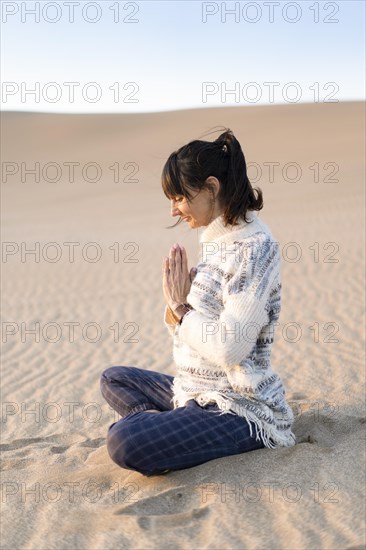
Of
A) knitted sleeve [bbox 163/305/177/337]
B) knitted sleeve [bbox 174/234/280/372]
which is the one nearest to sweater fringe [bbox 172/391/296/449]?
knitted sleeve [bbox 174/234/280/372]

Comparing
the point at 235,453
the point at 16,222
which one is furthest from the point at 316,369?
the point at 16,222

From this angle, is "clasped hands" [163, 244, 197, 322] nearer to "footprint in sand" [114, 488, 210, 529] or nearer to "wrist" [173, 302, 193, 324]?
"wrist" [173, 302, 193, 324]

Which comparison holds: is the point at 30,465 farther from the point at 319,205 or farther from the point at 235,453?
the point at 319,205

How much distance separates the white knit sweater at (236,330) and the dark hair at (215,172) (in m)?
0.10

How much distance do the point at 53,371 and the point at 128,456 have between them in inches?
145

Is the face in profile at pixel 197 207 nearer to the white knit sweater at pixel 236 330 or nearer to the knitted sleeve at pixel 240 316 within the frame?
the white knit sweater at pixel 236 330

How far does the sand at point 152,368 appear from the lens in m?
3.16

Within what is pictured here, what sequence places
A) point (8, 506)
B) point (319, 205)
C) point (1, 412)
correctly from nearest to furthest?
point (8, 506)
point (1, 412)
point (319, 205)

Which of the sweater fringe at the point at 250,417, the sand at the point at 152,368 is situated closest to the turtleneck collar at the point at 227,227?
the sweater fringe at the point at 250,417

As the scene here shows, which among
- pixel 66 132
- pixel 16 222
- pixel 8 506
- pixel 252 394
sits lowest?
pixel 8 506

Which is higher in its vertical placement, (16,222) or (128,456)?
(16,222)

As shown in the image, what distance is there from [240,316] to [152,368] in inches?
150

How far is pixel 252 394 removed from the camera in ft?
11.8

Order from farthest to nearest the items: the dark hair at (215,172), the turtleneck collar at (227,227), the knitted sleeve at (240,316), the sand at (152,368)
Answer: the turtleneck collar at (227,227) → the dark hair at (215,172) → the knitted sleeve at (240,316) → the sand at (152,368)
